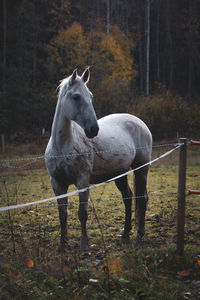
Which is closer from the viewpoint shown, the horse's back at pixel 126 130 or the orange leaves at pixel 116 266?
the orange leaves at pixel 116 266

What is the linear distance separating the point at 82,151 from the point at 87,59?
19370 millimetres

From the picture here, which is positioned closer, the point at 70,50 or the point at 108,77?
the point at 108,77

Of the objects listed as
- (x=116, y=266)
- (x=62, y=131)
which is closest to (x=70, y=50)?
(x=62, y=131)

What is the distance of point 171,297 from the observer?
8.89 ft

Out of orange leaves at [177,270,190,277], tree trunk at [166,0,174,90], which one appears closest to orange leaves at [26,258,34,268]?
orange leaves at [177,270,190,277]

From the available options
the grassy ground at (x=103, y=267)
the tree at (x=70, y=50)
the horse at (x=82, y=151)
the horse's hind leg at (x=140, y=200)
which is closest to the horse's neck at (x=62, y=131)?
the horse at (x=82, y=151)

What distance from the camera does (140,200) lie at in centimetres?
512

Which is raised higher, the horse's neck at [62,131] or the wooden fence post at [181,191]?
the horse's neck at [62,131]

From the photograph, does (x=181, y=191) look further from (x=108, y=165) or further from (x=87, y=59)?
(x=87, y=59)

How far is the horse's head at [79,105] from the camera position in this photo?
13.4 ft

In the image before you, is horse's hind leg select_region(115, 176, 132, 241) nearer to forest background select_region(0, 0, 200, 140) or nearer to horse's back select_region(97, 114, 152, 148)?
horse's back select_region(97, 114, 152, 148)

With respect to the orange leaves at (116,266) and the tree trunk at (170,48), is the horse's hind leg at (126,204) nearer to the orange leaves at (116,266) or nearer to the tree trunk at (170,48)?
the orange leaves at (116,266)

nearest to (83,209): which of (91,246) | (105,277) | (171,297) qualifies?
(91,246)

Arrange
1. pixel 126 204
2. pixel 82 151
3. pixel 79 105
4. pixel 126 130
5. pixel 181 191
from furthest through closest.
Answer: pixel 126 130
pixel 126 204
pixel 82 151
pixel 79 105
pixel 181 191
